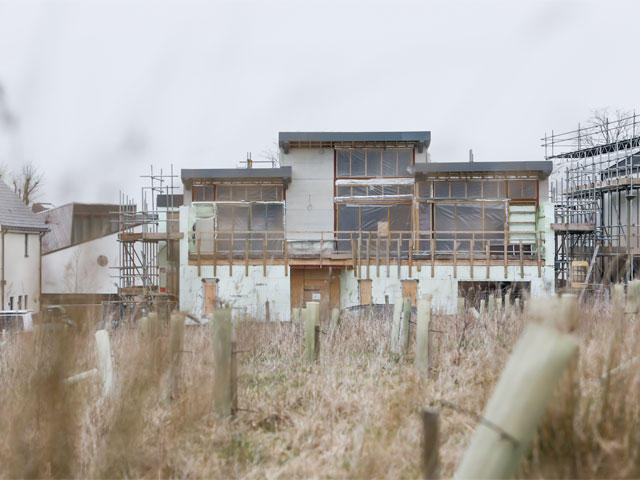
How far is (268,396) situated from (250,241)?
2160 cm

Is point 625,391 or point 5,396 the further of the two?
point 5,396

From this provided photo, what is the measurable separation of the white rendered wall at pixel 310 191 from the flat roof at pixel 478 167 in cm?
419

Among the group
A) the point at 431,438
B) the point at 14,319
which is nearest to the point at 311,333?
the point at 431,438

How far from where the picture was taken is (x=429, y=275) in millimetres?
24141

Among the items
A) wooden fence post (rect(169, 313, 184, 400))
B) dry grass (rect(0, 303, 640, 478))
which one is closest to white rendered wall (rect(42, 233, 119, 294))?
dry grass (rect(0, 303, 640, 478))

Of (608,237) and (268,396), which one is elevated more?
(608,237)

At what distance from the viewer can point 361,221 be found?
27.9 m

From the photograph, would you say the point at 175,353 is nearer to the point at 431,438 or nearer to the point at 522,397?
the point at 431,438

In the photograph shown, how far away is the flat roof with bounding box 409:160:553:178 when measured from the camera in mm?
26578

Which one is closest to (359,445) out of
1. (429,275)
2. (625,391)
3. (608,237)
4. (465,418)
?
(465,418)

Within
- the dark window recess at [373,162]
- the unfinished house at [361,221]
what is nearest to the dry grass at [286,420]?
the unfinished house at [361,221]

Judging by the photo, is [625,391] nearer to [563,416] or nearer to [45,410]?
[563,416]

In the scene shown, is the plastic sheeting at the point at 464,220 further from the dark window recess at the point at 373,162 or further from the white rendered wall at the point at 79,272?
the white rendered wall at the point at 79,272

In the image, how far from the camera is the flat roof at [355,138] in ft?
90.2
